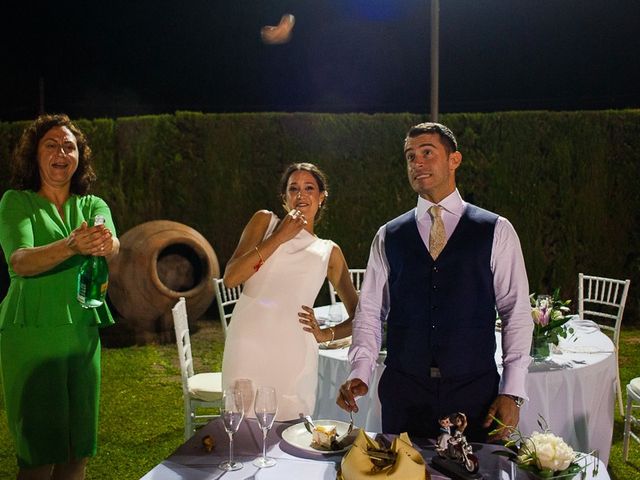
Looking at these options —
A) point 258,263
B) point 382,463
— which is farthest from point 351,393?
point 258,263

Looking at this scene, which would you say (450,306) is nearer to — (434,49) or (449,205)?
(449,205)

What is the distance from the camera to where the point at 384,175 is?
8227 millimetres

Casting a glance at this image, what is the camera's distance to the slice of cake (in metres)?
2.10

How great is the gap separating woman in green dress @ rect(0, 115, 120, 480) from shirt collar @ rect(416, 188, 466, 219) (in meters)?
1.29

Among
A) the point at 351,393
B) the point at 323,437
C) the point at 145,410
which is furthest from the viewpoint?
the point at 145,410

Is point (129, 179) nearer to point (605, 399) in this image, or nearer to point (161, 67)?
point (605, 399)

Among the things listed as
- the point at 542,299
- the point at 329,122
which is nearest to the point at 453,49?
the point at 329,122

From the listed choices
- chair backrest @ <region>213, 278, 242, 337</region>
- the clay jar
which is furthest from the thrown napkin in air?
the clay jar

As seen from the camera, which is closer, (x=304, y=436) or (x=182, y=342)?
(x=304, y=436)

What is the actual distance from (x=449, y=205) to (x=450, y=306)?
38cm

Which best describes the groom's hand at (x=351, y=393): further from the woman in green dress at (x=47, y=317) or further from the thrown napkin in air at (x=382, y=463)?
the woman in green dress at (x=47, y=317)

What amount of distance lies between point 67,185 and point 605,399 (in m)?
3.08

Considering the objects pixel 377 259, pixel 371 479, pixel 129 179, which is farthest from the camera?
pixel 129 179

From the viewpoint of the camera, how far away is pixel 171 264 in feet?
23.9
